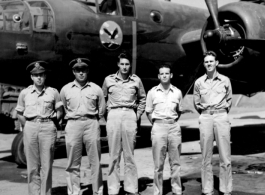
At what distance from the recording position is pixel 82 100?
19.8 ft

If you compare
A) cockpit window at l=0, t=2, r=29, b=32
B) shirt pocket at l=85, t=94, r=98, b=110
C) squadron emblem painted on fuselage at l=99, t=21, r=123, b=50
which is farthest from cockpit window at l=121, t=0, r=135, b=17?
shirt pocket at l=85, t=94, r=98, b=110

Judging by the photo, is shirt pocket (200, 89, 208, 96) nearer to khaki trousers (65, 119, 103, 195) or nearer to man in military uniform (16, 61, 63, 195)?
khaki trousers (65, 119, 103, 195)

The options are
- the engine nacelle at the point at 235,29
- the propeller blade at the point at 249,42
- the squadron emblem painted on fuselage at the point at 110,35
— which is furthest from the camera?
the squadron emblem painted on fuselage at the point at 110,35

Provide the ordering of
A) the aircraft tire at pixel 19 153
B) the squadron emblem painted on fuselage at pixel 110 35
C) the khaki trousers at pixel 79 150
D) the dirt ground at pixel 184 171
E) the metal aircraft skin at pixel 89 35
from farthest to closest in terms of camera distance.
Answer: the squadron emblem painted on fuselage at pixel 110 35, the metal aircraft skin at pixel 89 35, the aircraft tire at pixel 19 153, the dirt ground at pixel 184 171, the khaki trousers at pixel 79 150

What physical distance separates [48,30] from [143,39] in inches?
103

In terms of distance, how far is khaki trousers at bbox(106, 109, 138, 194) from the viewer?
6.00 m

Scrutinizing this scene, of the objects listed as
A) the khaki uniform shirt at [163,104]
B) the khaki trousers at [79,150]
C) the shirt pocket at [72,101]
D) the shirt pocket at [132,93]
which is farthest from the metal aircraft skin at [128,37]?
the khaki uniform shirt at [163,104]

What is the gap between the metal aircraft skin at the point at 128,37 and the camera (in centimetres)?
878

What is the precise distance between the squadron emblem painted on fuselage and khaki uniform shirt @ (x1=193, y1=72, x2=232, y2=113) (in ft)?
12.9

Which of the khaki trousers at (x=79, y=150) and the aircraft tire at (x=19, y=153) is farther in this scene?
the aircraft tire at (x=19, y=153)

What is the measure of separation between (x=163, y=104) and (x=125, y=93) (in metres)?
0.65

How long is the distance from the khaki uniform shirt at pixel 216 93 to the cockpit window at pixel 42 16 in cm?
423

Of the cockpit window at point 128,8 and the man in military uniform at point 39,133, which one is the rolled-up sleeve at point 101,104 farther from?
the cockpit window at point 128,8

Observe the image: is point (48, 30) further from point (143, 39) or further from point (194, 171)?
point (194, 171)
